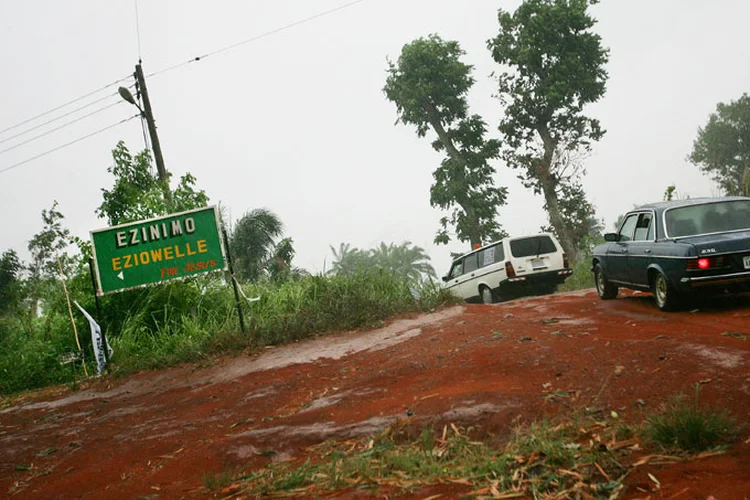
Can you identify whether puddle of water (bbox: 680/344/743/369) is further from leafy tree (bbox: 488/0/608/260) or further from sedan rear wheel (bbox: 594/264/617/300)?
leafy tree (bbox: 488/0/608/260)

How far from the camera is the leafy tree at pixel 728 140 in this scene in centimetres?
4706

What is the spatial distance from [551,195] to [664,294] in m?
19.6

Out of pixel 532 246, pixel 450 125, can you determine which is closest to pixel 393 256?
pixel 450 125

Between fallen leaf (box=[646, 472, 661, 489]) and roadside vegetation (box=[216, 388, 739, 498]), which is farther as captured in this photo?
roadside vegetation (box=[216, 388, 739, 498])

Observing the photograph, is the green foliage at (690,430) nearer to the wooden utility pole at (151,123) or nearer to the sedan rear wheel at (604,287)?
the sedan rear wheel at (604,287)

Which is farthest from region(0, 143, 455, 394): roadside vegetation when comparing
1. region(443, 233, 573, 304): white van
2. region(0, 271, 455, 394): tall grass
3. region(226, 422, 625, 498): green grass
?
region(226, 422, 625, 498): green grass

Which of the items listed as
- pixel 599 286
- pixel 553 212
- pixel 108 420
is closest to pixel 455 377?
pixel 108 420

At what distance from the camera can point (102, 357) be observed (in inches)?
410

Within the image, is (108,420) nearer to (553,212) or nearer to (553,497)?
(553,497)

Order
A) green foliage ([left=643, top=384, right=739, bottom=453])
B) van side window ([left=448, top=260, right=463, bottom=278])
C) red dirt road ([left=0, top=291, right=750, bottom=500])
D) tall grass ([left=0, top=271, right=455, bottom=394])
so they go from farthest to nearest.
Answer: van side window ([left=448, top=260, right=463, bottom=278])
tall grass ([left=0, top=271, right=455, bottom=394])
red dirt road ([left=0, top=291, right=750, bottom=500])
green foliage ([left=643, top=384, right=739, bottom=453])

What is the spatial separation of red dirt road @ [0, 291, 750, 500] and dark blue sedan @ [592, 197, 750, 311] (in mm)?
442

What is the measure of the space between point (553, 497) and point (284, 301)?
942 cm

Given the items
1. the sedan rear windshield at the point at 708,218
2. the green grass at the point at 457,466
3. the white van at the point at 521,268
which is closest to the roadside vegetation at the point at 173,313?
the white van at the point at 521,268

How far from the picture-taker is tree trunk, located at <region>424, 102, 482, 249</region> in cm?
2853
